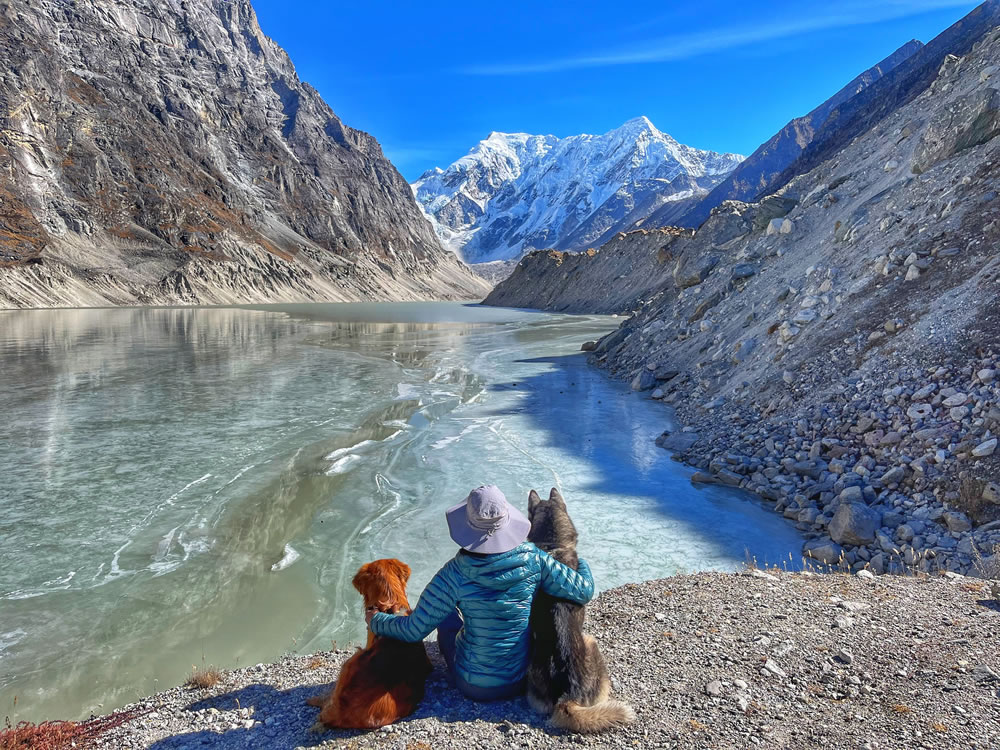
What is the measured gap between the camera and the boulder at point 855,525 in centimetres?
734

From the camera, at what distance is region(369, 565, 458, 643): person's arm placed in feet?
10.9

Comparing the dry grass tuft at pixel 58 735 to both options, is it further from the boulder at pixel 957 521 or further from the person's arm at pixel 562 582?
the boulder at pixel 957 521

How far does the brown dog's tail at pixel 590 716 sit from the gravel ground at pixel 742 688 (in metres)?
0.06

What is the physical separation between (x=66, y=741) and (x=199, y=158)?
15304 centimetres

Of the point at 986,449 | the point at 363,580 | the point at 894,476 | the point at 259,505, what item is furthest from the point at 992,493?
the point at 259,505

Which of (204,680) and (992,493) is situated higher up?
(992,493)

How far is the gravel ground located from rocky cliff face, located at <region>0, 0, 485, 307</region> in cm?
9041

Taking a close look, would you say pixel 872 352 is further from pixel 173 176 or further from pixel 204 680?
pixel 173 176

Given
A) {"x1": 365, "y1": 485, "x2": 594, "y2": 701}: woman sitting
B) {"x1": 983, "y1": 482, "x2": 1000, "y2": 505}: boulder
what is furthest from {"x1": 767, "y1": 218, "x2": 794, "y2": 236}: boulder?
{"x1": 365, "y1": 485, "x2": 594, "y2": 701}: woman sitting

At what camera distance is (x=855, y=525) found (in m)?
7.40

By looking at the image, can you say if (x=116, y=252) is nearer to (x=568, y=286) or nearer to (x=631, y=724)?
(x=568, y=286)

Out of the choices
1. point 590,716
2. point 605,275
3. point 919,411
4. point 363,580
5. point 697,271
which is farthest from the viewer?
point 605,275

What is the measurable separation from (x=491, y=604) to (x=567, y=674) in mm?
620

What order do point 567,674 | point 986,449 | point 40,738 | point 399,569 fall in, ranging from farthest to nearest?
point 986,449, point 399,569, point 40,738, point 567,674
